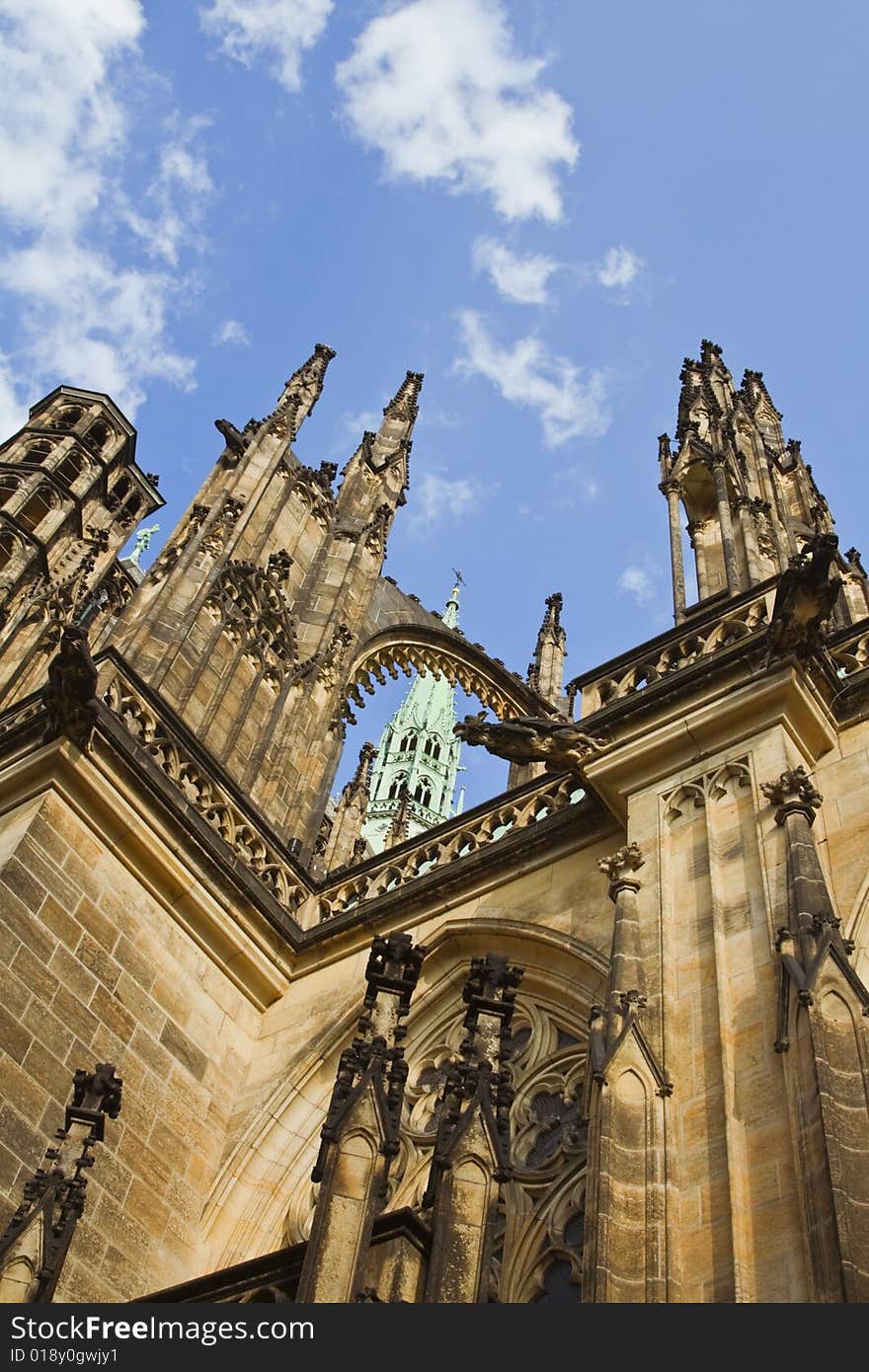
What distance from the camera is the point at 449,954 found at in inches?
392

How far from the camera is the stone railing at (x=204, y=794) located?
35.8 ft

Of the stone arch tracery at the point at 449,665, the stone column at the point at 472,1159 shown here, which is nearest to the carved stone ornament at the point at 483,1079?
the stone column at the point at 472,1159

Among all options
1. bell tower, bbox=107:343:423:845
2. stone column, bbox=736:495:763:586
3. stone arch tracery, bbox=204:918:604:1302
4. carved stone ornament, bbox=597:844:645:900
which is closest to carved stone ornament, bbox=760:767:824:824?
carved stone ornament, bbox=597:844:645:900

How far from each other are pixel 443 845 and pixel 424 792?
41.6m

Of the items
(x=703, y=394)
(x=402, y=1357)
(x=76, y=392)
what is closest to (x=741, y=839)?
(x=402, y=1357)

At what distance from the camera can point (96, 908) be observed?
31.3 feet

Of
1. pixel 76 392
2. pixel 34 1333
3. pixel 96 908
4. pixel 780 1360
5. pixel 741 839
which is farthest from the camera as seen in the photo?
pixel 76 392

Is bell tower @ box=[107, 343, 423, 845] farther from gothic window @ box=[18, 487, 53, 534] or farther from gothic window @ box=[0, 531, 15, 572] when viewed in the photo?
gothic window @ box=[18, 487, 53, 534]

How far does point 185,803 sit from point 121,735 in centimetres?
72

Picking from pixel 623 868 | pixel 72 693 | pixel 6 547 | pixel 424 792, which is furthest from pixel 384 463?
pixel 424 792

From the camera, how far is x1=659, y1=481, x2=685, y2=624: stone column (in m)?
10.9

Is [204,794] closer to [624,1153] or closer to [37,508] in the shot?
[624,1153]

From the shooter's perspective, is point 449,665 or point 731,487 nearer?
point 731,487

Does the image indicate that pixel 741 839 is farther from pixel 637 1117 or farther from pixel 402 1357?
pixel 402 1357
